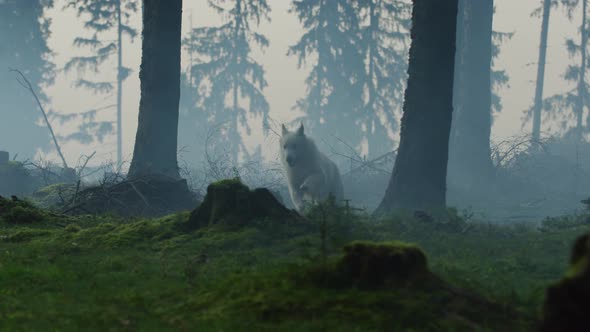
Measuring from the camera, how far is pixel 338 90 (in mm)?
53844

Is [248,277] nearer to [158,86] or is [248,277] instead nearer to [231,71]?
[158,86]

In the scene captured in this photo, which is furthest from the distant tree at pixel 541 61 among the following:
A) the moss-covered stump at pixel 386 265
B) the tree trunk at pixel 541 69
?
the moss-covered stump at pixel 386 265

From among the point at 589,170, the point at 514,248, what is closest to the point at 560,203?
the point at 589,170

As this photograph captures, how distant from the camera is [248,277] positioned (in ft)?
17.6

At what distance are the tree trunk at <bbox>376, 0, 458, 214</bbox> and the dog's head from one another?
302 cm

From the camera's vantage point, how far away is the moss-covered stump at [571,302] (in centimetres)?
288

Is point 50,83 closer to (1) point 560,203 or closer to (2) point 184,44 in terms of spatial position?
(2) point 184,44

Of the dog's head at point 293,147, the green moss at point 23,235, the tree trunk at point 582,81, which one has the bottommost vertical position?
the green moss at point 23,235

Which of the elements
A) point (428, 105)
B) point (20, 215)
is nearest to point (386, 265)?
point (20, 215)

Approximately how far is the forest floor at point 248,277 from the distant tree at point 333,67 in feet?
136

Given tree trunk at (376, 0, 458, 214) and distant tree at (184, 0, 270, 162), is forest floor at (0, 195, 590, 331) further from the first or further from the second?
distant tree at (184, 0, 270, 162)

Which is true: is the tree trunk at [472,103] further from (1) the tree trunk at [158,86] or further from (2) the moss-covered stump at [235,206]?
(2) the moss-covered stump at [235,206]

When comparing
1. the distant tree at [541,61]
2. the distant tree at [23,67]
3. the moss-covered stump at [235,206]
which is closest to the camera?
the moss-covered stump at [235,206]

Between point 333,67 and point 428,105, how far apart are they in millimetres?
40188
